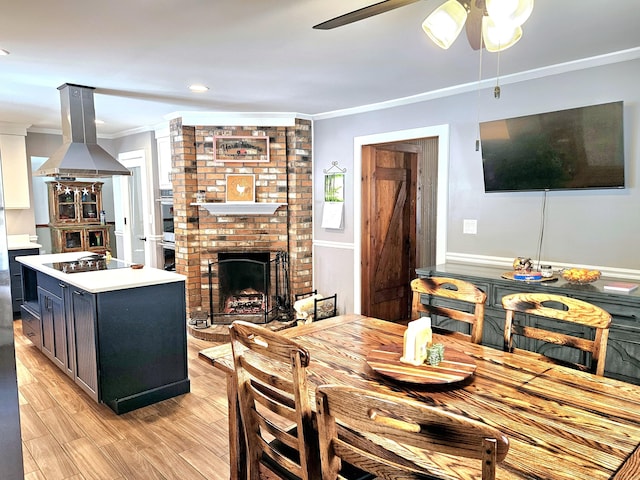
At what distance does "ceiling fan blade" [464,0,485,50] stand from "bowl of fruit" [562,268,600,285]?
1.79m

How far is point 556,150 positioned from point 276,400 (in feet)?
9.04

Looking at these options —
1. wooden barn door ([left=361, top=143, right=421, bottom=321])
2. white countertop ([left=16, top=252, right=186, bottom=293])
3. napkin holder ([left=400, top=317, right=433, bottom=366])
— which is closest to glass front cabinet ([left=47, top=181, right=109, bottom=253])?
white countertop ([left=16, top=252, right=186, bottom=293])

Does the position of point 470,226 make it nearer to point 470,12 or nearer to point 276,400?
point 470,12

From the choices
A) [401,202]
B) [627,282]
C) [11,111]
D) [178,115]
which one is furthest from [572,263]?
[11,111]

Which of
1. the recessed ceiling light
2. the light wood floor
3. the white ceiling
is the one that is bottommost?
the light wood floor

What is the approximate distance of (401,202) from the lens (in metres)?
5.20

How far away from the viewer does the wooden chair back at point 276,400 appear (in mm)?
1284

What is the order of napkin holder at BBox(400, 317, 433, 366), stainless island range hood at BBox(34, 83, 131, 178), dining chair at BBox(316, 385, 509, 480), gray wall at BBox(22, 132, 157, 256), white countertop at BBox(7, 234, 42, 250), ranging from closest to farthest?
A: dining chair at BBox(316, 385, 509, 480) < napkin holder at BBox(400, 317, 433, 366) < stainless island range hood at BBox(34, 83, 131, 178) < white countertop at BBox(7, 234, 42, 250) < gray wall at BBox(22, 132, 157, 256)

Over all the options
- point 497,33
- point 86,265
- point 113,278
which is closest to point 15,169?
point 86,265

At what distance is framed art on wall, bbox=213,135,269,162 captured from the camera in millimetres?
4941

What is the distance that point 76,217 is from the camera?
732cm

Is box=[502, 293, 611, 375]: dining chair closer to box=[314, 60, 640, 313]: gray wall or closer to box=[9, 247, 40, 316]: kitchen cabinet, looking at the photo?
box=[314, 60, 640, 313]: gray wall

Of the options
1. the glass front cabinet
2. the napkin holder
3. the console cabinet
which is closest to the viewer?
the napkin holder

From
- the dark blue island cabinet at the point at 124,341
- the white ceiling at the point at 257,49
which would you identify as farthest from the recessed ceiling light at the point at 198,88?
the dark blue island cabinet at the point at 124,341
